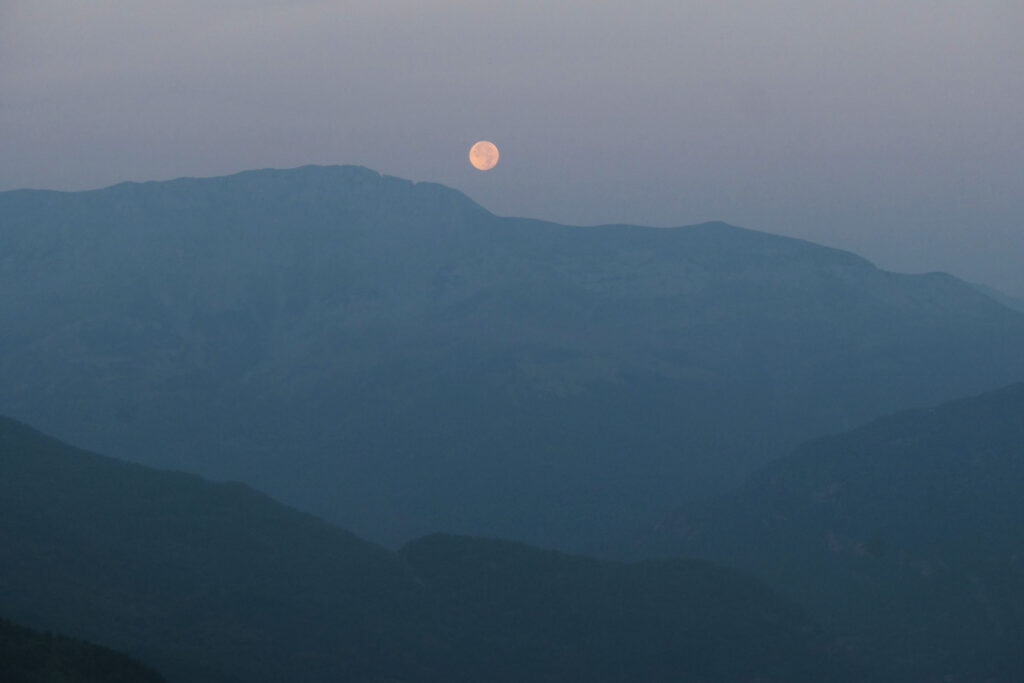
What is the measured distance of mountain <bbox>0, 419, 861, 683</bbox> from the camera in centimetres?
5094

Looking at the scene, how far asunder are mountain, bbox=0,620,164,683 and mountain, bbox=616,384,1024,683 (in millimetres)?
57848

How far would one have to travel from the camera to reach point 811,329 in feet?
655

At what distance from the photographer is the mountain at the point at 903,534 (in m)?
76.1

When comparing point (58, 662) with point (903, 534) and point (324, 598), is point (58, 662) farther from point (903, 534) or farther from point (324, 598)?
point (903, 534)

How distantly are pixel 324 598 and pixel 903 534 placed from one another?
56.1 metres

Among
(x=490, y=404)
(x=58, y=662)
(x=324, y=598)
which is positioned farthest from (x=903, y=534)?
(x=490, y=404)

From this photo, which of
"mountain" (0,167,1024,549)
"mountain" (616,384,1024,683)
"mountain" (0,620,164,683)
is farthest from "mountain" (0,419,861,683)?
"mountain" (0,167,1024,549)

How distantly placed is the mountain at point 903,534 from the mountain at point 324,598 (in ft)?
33.6

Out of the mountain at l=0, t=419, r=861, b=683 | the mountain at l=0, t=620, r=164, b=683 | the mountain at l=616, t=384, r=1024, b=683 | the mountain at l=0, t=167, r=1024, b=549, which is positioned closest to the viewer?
the mountain at l=0, t=620, r=164, b=683

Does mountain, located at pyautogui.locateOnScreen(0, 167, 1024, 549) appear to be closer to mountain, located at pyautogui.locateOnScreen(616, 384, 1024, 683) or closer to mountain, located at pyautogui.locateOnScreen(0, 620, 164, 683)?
mountain, located at pyautogui.locateOnScreen(616, 384, 1024, 683)

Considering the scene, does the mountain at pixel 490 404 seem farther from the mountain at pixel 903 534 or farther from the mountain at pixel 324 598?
the mountain at pixel 324 598

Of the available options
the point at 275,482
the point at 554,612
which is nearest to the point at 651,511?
the point at 275,482

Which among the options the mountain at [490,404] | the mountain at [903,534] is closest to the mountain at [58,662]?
the mountain at [903,534]

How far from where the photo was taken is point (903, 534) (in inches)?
3642
